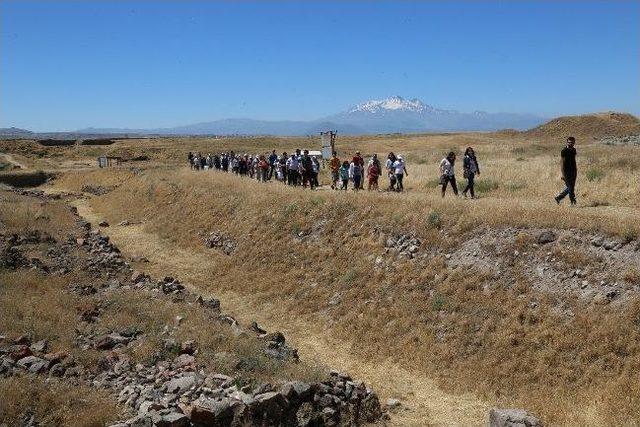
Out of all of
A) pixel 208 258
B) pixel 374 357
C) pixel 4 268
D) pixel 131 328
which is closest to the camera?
pixel 131 328

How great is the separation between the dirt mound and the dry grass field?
185 feet

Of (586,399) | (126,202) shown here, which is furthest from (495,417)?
(126,202)

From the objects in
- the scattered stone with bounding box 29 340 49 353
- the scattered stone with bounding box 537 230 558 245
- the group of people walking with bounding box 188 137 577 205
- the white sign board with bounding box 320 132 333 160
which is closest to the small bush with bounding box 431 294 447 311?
the scattered stone with bounding box 537 230 558 245

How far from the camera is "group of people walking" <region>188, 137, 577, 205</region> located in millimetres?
18219

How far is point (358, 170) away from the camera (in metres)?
27.3

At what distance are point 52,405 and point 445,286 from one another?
10.6 metres

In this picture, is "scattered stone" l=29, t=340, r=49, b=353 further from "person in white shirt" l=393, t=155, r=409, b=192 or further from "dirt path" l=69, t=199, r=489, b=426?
"person in white shirt" l=393, t=155, r=409, b=192

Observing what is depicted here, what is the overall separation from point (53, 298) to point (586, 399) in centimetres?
1334

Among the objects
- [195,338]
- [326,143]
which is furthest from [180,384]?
[326,143]

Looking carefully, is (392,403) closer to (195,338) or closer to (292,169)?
(195,338)

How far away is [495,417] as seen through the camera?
9203 mm

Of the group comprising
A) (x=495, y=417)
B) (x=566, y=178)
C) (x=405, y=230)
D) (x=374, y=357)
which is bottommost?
(x=374, y=357)

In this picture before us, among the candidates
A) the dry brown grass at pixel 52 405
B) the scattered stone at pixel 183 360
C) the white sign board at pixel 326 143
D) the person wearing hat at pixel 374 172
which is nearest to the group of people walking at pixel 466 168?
the person wearing hat at pixel 374 172

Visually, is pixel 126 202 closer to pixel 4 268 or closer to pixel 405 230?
pixel 4 268
